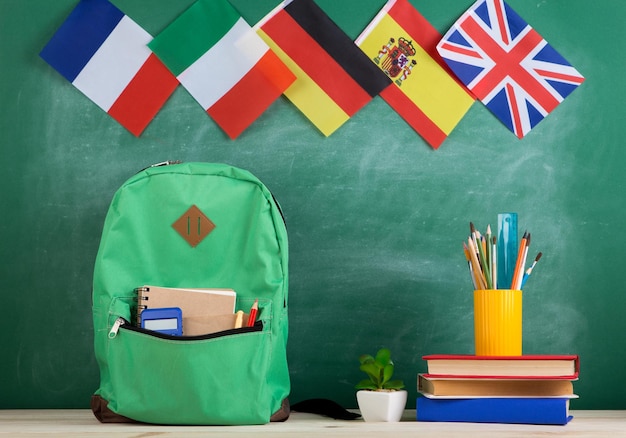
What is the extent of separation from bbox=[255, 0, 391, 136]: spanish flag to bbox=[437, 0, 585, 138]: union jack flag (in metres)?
0.17

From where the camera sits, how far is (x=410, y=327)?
4.58 ft

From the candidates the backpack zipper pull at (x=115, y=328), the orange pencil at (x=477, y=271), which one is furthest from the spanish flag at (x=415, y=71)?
the backpack zipper pull at (x=115, y=328)

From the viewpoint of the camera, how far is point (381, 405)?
44.6 inches

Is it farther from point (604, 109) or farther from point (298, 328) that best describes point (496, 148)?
point (298, 328)

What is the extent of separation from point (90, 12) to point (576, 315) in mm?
1100

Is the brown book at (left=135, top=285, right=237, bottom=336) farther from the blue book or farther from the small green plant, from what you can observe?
the blue book

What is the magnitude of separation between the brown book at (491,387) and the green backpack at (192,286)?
9.8 inches

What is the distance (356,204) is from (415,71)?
0.29m

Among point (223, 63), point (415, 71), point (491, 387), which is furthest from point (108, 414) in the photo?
point (415, 71)

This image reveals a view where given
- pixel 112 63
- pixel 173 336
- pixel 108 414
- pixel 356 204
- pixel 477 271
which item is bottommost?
pixel 108 414

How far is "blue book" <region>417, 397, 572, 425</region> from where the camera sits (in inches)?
43.0

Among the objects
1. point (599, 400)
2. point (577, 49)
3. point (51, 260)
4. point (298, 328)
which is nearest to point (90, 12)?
point (51, 260)

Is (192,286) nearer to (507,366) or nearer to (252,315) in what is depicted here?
(252,315)

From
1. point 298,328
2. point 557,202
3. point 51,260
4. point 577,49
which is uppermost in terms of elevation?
Answer: point 577,49
